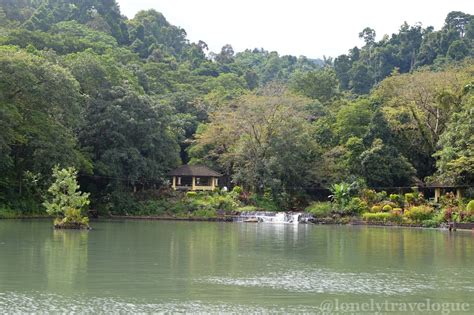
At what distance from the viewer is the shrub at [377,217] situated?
1762 inches

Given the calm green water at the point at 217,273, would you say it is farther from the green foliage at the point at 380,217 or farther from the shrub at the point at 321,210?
the shrub at the point at 321,210

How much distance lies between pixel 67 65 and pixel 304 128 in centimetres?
2055

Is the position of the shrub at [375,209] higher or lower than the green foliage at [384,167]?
lower

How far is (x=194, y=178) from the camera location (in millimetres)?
57781

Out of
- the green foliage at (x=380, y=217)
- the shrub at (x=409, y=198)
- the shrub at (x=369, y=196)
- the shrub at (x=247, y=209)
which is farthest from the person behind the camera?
the shrub at (x=247, y=209)

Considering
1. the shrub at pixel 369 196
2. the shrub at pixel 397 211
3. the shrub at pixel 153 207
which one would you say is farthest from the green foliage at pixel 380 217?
the shrub at pixel 153 207

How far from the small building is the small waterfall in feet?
28.4

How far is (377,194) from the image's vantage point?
48344 millimetres

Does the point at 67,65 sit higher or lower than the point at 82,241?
higher

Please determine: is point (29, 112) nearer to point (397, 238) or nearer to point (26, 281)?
point (397, 238)

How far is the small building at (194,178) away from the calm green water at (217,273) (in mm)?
27166

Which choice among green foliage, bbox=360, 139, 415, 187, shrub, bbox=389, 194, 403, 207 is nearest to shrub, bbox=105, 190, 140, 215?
green foliage, bbox=360, 139, 415, 187

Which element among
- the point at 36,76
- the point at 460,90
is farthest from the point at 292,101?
the point at 36,76

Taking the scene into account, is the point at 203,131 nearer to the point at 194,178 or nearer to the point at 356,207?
the point at 194,178
